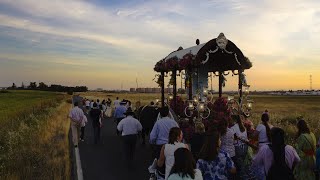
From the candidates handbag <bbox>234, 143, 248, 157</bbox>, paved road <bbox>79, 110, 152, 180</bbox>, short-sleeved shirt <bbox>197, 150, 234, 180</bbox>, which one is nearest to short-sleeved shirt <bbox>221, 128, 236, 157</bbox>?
handbag <bbox>234, 143, 248, 157</bbox>

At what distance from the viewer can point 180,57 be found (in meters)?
14.3

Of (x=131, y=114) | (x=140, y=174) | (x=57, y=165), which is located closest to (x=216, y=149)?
(x=140, y=174)

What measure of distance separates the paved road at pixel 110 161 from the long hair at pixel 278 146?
5768 mm

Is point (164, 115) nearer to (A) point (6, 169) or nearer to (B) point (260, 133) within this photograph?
(B) point (260, 133)

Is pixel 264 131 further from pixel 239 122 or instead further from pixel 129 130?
pixel 129 130

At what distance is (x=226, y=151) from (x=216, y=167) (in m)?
2.80

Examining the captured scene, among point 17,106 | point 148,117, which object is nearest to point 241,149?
point 148,117

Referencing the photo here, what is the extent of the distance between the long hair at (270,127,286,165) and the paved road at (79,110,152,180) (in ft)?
18.9

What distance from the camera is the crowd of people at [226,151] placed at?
19.9 ft

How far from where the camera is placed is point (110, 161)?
14367 millimetres

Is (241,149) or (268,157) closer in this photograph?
(268,157)

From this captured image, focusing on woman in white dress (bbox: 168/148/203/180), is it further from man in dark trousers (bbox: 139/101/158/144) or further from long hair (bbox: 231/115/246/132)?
man in dark trousers (bbox: 139/101/158/144)

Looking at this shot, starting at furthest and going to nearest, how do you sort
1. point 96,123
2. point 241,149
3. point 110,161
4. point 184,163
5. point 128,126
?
point 96,123 → point 110,161 → point 128,126 → point 241,149 → point 184,163

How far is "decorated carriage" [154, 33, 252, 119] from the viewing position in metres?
13.3
